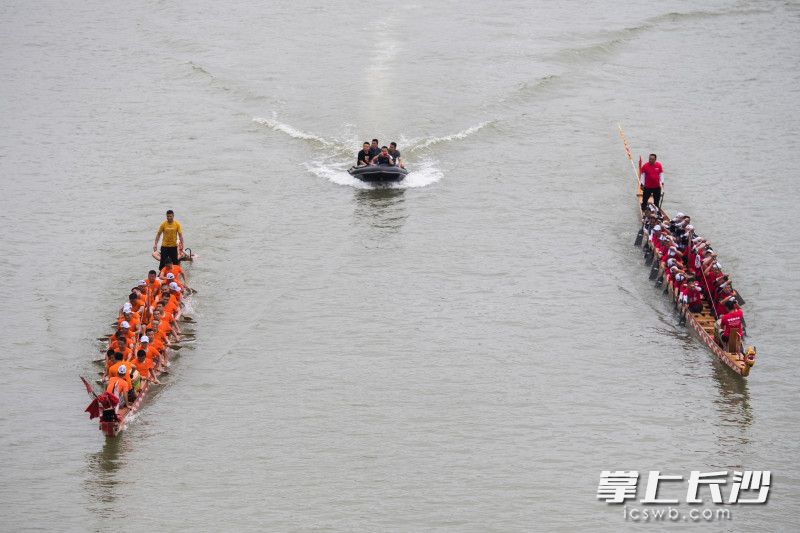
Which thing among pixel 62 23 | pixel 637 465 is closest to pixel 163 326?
pixel 637 465

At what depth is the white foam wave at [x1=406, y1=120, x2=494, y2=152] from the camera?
120ft

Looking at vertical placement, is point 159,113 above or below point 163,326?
above

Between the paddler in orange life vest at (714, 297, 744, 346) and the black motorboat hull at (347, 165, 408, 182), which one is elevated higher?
the black motorboat hull at (347, 165, 408, 182)

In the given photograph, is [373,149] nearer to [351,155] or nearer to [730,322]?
[351,155]

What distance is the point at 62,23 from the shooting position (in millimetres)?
49844

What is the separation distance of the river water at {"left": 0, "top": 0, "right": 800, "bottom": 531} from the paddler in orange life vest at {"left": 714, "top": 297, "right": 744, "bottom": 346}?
75 centimetres

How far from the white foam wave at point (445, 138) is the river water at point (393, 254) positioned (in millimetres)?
82

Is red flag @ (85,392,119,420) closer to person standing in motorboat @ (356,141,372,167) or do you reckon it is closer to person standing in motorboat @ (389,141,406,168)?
person standing in motorboat @ (356,141,372,167)

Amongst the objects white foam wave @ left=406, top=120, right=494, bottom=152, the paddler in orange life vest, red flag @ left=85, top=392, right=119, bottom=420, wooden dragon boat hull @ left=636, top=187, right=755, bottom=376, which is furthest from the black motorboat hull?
red flag @ left=85, top=392, right=119, bottom=420

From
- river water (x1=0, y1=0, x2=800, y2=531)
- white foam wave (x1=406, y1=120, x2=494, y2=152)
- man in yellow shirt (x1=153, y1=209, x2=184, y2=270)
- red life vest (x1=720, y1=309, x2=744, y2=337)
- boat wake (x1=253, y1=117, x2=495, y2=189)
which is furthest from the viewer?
white foam wave (x1=406, y1=120, x2=494, y2=152)

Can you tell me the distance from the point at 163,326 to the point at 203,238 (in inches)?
254

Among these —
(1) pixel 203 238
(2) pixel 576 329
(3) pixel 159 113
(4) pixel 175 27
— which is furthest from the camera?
(4) pixel 175 27

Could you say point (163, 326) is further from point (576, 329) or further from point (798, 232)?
point (798, 232)

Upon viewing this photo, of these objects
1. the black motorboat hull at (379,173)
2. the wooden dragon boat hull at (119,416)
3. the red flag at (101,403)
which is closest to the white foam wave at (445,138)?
the black motorboat hull at (379,173)
